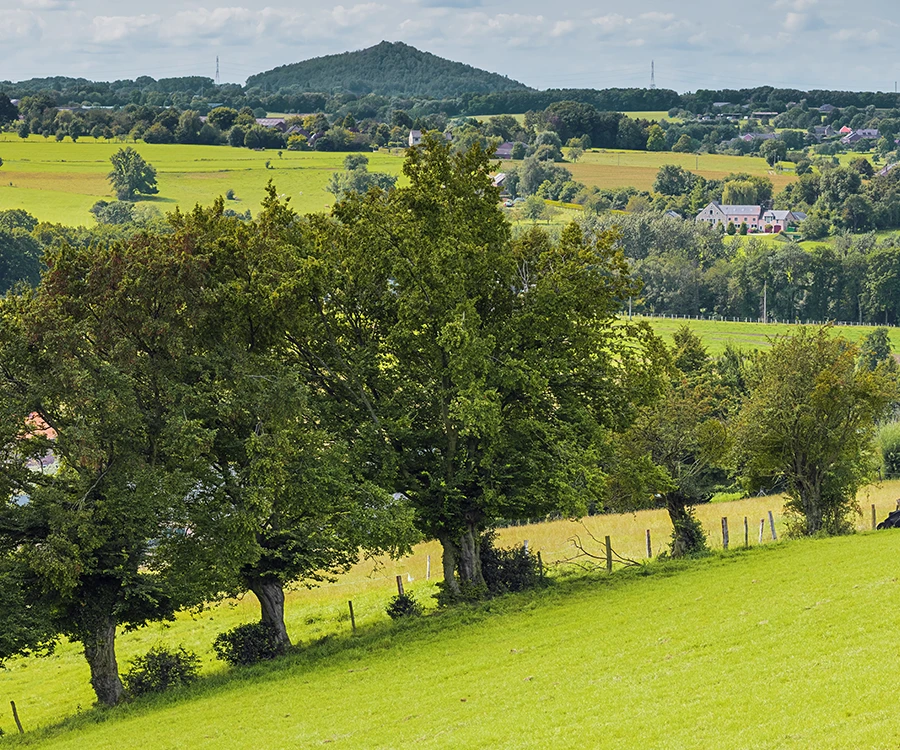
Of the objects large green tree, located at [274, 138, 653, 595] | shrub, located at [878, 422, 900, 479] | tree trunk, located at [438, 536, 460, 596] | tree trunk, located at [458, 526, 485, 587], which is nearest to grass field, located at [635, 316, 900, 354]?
shrub, located at [878, 422, 900, 479]

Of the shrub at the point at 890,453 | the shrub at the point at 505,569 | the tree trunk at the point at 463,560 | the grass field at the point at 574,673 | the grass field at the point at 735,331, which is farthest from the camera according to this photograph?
the grass field at the point at 735,331

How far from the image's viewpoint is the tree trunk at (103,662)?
33312mm

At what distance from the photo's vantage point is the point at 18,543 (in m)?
32.1

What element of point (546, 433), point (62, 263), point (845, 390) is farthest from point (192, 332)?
point (845, 390)

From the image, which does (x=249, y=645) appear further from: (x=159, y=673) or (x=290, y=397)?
(x=290, y=397)

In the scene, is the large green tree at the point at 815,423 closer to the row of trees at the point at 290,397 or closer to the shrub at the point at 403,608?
the row of trees at the point at 290,397

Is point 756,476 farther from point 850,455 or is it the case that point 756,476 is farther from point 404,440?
point 404,440

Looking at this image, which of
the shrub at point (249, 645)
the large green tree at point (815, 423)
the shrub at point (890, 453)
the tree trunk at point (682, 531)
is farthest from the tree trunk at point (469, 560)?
the shrub at point (890, 453)

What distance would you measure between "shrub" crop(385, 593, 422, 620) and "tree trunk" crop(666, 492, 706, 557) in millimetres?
11727

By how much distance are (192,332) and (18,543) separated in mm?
8333

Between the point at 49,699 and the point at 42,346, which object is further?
the point at 49,699

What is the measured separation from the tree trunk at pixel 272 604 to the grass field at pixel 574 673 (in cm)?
111

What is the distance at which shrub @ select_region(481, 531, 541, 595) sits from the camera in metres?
40.4

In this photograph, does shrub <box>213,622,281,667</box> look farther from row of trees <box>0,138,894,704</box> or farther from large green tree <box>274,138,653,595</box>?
large green tree <box>274,138,653,595</box>
